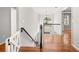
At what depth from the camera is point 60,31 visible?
125 centimetres

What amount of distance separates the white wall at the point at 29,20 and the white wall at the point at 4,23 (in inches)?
4.9

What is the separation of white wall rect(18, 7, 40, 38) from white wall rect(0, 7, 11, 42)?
12 centimetres

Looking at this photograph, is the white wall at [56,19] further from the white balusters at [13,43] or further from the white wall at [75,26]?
the white balusters at [13,43]

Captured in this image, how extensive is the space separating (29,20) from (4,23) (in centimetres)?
26

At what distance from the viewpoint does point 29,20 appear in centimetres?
121

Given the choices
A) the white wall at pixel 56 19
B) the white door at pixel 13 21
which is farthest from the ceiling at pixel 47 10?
the white door at pixel 13 21

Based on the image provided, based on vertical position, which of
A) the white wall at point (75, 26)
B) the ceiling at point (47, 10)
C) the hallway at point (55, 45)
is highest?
the ceiling at point (47, 10)

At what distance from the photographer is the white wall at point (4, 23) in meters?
1.15

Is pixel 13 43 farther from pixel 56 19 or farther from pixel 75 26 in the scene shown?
pixel 75 26

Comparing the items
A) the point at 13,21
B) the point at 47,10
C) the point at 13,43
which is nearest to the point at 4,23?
the point at 13,21

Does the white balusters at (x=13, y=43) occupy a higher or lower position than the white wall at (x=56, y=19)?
lower

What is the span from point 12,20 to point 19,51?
35 centimetres
